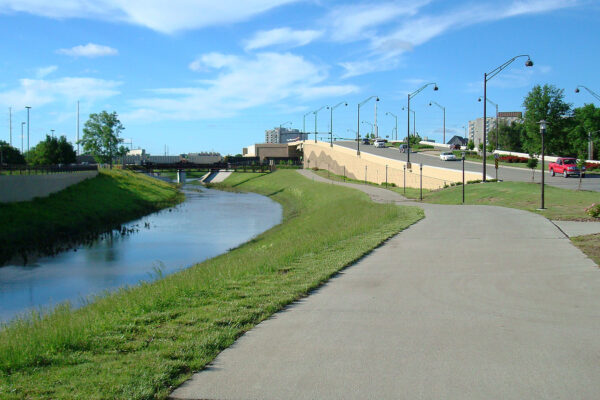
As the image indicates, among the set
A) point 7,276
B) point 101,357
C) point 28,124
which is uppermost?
point 28,124

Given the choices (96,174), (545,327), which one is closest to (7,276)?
(545,327)

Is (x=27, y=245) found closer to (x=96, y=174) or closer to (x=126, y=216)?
(x=126, y=216)

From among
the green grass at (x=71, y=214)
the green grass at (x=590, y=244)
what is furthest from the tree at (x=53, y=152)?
the green grass at (x=590, y=244)

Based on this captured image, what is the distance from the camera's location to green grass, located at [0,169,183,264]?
31.6 meters

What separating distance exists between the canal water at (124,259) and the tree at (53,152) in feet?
154

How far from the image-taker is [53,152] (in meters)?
87.6

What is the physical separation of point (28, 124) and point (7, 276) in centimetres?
7119

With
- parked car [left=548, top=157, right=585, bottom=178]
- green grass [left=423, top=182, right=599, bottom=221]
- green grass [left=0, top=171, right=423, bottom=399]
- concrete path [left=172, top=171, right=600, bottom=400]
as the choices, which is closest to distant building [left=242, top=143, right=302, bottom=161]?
parked car [left=548, top=157, right=585, bottom=178]

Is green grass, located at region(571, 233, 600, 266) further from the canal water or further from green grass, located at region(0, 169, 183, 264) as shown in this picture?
green grass, located at region(0, 169, 183, 264)

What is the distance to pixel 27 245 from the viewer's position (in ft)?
102

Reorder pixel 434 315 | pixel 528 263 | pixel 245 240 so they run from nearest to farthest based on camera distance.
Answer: pixel 434 315 < pixel 528 263 < pixel 245 240

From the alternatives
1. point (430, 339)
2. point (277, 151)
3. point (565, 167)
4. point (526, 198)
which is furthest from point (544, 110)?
point (277, 151)

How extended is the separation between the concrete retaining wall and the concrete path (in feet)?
103

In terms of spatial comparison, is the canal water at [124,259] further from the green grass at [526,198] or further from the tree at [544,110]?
the tree at [544,110]
